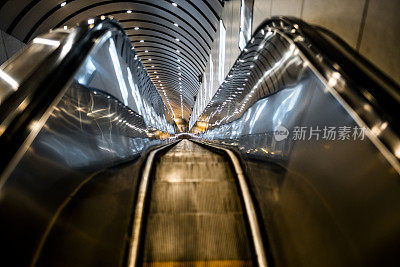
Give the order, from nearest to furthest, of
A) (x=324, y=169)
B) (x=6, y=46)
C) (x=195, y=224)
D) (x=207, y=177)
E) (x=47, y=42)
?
(x=324, y=169) → (x=47, y=42) → (x=195, y=224) → (x=207, y=177) → (x=6, y=46)

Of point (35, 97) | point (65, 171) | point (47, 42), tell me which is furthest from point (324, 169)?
point (47, 42)

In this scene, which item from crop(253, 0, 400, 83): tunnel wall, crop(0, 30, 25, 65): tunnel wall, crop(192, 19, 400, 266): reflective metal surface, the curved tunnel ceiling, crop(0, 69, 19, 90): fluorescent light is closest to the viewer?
crop(192, 19, 400, 266): reflective metal surface

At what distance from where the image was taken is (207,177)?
115 inches

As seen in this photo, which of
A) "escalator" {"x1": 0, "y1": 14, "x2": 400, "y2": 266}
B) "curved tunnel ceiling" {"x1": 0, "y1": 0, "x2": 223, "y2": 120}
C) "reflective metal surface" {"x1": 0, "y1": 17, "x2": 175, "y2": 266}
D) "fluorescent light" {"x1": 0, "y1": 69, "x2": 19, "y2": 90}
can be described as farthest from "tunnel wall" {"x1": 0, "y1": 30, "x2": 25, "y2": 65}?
"fluorescent light" {"x1": 0, "y1": 69, "x2": 19, "y2": 90}

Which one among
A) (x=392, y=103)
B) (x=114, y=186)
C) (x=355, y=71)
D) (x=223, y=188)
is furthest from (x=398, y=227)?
(x=114, y=186)

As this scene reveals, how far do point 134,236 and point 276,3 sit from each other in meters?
5.22

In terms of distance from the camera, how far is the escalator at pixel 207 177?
3.35 feet

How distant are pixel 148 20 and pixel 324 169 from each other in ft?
56.2

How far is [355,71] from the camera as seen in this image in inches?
51.7

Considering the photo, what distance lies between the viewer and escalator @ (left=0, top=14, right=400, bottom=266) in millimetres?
1021

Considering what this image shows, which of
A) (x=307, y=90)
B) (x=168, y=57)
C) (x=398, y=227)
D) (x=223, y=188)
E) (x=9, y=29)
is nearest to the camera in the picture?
(x=398, y=227)

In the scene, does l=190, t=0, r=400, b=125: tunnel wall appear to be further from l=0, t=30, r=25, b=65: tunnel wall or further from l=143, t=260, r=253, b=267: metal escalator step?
l=0, t=30, r=25, b=65: tunnel wall

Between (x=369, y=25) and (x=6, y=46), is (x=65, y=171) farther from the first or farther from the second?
(x=6, y=46)

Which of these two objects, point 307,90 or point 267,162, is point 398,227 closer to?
point 307,90
